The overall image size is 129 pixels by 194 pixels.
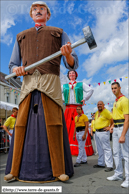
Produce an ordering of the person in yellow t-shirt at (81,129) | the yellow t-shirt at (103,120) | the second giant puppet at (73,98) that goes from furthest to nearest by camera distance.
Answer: the second giant puppet at (73,98)
the person in yellow t-shirt at (81,129)
the yellow t-shirt at (103,120)

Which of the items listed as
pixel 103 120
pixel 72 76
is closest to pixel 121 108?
pixel 103 120

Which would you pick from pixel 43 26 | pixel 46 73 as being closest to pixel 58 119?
pixel 46 73

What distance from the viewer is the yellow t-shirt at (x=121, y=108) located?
10.9 ft

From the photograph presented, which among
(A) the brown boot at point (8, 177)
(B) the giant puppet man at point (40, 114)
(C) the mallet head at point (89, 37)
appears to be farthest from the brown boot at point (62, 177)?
(C) the mallet head at point (89, 37)

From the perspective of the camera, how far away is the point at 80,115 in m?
5.54

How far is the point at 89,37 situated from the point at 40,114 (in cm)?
153

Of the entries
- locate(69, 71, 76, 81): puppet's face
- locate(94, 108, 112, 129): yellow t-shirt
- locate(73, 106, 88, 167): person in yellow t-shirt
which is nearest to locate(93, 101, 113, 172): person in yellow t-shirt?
locate(94, 108, 112, 129): yellow t-shirt

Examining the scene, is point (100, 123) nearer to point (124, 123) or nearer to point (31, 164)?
point (124, 123)

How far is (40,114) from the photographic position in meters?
3.39

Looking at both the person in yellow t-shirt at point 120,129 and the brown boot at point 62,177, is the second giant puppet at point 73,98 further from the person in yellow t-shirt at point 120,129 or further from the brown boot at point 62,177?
the brown boot at point 62,177

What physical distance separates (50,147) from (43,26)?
85.9 inches

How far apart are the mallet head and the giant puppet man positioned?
0.54m

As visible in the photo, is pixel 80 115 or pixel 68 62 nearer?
pixel 68 62

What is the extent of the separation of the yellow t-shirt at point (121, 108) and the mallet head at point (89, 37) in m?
1.20
